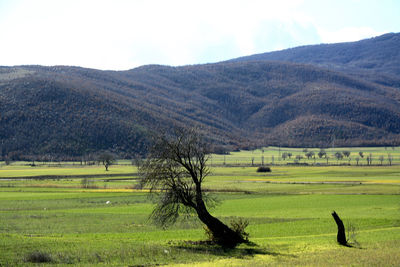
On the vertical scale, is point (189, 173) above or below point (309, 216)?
above

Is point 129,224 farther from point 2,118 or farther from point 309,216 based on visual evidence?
point 2,118

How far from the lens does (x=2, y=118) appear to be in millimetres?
181875

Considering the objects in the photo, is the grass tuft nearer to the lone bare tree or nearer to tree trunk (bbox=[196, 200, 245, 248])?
the lone bare tree

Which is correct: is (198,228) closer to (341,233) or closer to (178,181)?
(178,181)

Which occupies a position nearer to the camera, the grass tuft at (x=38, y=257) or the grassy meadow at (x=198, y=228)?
the grass tuft at (x=38, y=257)

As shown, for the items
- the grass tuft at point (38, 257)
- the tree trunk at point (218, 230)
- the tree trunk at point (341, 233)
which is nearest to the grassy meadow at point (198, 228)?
the grass tuft at point (38, 257)

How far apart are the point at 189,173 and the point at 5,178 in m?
73.0

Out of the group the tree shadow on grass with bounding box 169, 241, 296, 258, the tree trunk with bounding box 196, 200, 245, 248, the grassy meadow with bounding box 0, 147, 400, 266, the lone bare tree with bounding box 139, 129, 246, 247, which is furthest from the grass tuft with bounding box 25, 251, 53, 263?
the tree trunk with bounding box 196, 200, 245, 248

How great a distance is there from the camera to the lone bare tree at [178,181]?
3162 centimetres

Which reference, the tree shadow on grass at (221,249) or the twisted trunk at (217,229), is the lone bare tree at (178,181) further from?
Answer: the tree shadow on grass at (221,249)

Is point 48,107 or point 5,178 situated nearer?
point 5,178

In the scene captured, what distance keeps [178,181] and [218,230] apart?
12.1ft

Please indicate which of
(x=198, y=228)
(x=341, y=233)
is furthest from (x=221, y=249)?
(x=198, y=228)

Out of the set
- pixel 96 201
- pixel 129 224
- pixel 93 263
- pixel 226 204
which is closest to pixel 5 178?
pixel 96 201
